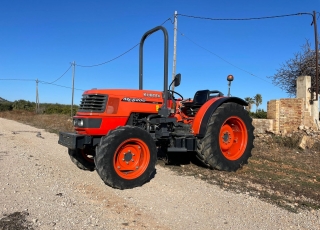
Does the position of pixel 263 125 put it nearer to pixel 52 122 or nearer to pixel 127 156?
pixel 127 156

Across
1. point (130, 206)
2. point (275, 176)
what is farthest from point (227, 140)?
point (130, 206)

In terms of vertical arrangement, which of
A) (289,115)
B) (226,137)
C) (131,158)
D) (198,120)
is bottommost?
(131,158)

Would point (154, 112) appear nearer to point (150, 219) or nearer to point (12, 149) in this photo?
point (150, 219)

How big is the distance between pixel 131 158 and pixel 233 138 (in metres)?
2.58

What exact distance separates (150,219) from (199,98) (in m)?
3.59

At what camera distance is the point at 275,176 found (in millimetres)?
5699

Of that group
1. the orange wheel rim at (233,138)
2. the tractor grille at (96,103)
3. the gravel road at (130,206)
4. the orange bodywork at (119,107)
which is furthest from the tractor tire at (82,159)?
the orange wheel rim at (233,138)

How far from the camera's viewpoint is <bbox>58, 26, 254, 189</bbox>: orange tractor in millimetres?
4613

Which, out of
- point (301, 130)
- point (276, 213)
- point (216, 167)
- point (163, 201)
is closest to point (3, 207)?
point (163, 201)

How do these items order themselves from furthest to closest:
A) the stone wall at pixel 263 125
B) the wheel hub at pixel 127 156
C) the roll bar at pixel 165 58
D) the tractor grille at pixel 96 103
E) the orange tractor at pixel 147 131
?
the stone wall at pixel 263 125, the roll bar at pixel 165 58, the tractor grille at pixel 96 103, the wheel hub at pixel 127 156, the orange tractor at pixel 147 131

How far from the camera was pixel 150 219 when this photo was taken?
3498mm

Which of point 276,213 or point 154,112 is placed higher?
point 154,112

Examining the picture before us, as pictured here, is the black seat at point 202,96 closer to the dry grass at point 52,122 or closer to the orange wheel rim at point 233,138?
the orange wheel rim at point 233,138

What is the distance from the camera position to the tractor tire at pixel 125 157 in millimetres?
4398
